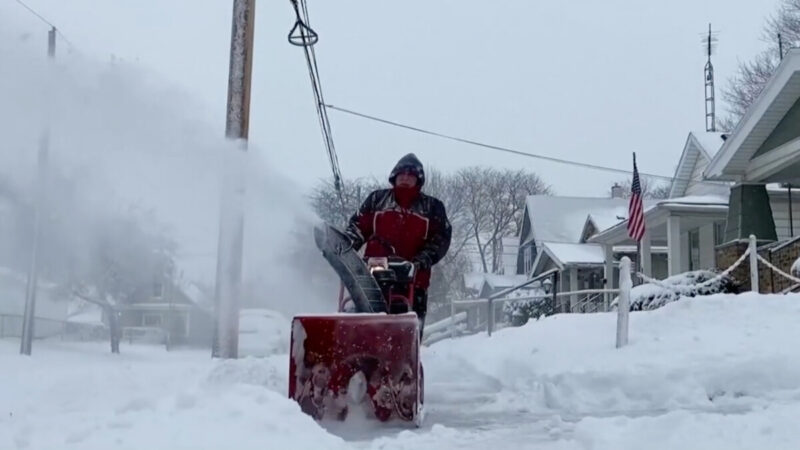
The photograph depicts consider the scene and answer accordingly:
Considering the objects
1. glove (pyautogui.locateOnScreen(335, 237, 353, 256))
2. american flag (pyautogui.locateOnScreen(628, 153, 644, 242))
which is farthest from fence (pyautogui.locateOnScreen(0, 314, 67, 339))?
glove (pyautogui.locateOnScreen(335, 237, 353, 256))

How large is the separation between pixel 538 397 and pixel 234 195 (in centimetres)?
429

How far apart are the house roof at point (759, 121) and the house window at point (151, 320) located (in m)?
18.5

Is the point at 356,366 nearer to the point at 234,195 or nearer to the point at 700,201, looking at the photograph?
the point at 234,195

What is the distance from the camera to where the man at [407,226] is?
7807 mm

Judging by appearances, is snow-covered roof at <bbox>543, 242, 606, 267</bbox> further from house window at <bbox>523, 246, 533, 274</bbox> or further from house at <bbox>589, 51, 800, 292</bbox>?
house at <bbox>589, 51, 800, 292</bbox>

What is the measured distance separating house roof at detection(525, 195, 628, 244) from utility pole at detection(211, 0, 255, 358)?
30.6m

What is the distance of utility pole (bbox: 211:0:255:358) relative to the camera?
9531mm

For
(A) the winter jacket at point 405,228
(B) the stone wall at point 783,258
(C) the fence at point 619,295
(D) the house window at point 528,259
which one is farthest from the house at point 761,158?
(D) the house window at point 528,259

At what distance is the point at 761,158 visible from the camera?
1630 cm

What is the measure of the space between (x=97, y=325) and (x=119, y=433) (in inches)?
1029

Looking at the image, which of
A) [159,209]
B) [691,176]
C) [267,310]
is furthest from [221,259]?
[691,176]

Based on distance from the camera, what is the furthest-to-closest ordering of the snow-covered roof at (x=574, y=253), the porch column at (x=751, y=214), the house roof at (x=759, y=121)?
the snow-covered roof at (x=574, y=253), the porch column at (x=751, y=214), the house roof at (x=759, y=121)

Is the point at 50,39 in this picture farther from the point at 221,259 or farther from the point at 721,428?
the point at 721,428

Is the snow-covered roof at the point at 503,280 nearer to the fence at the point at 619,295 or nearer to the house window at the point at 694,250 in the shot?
the fence at the point at 619,295
